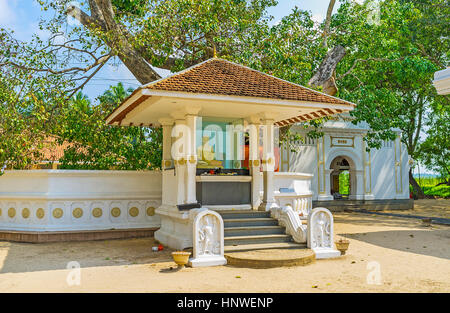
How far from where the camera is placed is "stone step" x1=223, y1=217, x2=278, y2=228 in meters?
8.81

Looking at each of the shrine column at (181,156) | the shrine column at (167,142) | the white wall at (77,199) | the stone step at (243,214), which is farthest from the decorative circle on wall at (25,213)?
the stone step at (243,214)

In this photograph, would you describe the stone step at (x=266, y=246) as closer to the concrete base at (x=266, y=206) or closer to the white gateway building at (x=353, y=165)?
the concrete base at (x=266, y=206)

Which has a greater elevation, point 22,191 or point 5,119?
point 5,119

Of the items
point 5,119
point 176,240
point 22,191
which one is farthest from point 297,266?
point 5,119

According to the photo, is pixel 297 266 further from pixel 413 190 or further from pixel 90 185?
pixel 413 190

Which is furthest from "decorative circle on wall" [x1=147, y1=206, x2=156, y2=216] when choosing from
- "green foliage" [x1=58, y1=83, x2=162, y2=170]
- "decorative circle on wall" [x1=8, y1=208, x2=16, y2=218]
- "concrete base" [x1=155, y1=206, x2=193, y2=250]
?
"decorative circle on wall" [x1=8, y1=208, x2=16, y2=218]

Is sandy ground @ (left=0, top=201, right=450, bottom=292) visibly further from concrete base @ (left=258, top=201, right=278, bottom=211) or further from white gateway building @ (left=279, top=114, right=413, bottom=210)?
white gateway building @ (left=279, top=114, right=413, bottom=210)

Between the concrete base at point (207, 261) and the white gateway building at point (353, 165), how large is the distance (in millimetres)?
12021

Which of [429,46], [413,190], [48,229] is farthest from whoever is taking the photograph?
[413,190]

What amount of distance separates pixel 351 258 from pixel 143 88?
5.15 metres

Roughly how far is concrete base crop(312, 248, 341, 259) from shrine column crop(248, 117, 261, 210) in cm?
226

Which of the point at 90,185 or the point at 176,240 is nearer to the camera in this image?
the point at 176,240

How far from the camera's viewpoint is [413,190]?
30766 mm

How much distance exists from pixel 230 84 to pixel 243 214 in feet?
9.35
